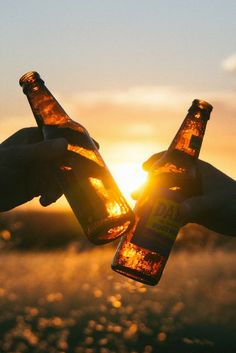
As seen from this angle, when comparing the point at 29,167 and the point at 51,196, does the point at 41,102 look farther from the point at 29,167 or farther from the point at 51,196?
the point at 29,167

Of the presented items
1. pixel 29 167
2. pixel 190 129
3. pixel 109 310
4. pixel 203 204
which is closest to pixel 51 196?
pixel 29 167

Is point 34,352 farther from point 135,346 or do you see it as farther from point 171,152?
point 171,152

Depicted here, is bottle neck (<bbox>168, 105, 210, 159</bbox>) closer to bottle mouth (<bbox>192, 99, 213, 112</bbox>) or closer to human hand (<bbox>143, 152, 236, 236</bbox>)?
bottle mouth (<bbox>192, 99, 213, 112</bbox>)

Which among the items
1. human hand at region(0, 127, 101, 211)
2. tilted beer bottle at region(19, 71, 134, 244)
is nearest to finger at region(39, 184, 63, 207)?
human hand at region(0, 127, 101, 211)

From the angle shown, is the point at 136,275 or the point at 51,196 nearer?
the point at 51,196

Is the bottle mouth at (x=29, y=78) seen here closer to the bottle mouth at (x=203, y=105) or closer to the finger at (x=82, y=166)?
the finger at (x=82, y=166)

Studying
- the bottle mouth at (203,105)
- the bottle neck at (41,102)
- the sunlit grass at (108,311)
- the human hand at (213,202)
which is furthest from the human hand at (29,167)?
the sunlit grass at (108,311)
